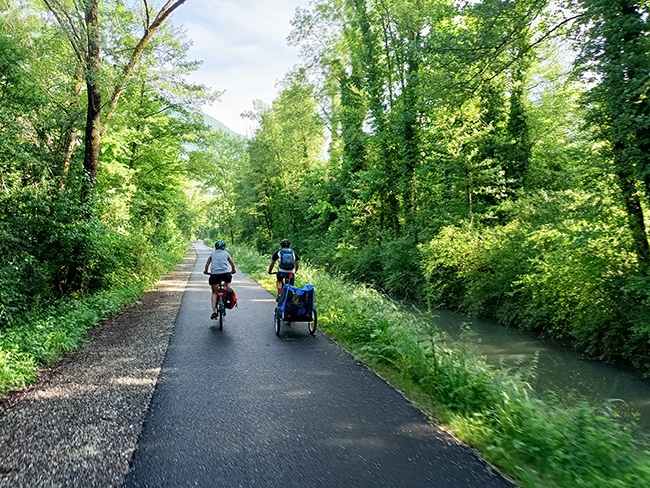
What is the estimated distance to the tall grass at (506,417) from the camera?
10.5 ft

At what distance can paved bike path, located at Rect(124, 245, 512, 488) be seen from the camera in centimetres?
A: 323

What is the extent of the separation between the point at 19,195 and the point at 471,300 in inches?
524

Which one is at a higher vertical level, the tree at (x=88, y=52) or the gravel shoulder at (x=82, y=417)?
the tree at (x=88, y=52)

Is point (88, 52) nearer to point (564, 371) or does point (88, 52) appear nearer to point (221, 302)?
point (221, 302)

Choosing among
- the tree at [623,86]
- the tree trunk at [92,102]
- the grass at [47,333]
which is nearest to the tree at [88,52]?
the tree trunk at [92,102]

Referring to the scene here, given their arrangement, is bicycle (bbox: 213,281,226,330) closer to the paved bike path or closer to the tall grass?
the paved bike path

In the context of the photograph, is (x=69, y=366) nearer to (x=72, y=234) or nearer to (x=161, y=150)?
(x=72, y=234)

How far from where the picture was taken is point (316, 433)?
13.1 feet

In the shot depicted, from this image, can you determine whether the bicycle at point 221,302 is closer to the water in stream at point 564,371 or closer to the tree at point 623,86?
the water in stream at point 564,371

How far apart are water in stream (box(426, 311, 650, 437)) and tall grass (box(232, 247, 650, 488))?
3.49 feet

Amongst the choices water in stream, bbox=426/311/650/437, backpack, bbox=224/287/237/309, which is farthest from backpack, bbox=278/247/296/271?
water in stream, bbox=426/311/650/437

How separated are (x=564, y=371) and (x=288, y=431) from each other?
7.08 metres

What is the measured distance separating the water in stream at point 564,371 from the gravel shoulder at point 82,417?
4.87 meters

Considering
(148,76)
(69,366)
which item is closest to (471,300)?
(69,366)
